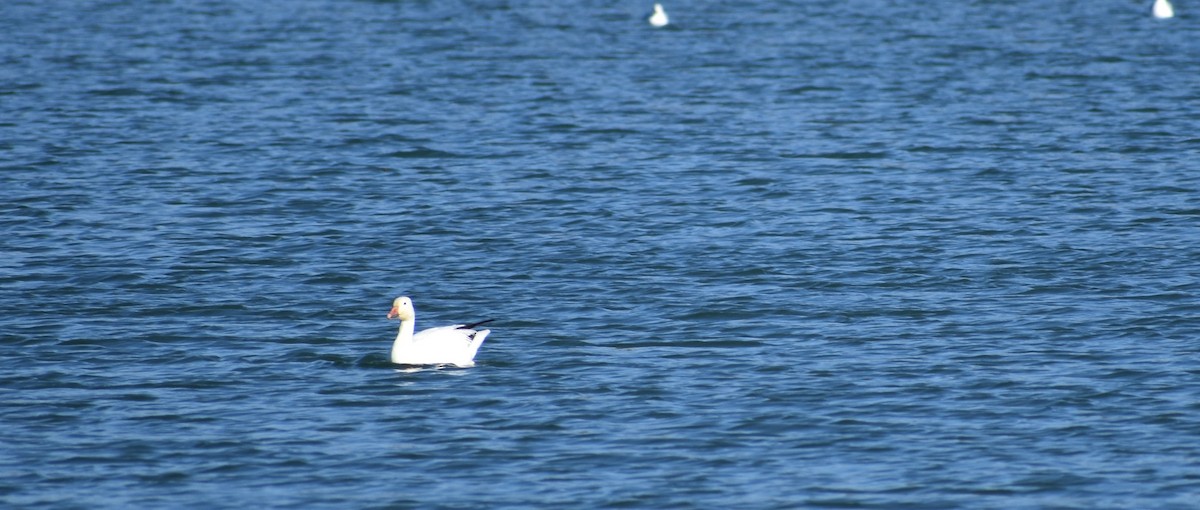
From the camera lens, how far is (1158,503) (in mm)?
14414

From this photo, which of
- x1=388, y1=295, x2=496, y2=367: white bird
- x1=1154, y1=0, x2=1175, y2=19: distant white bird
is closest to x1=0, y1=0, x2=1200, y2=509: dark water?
x1=388, y1=295, x2=496, y2=367: white bird

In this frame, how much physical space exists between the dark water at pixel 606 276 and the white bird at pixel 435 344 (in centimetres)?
19

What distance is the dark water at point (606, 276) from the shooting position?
51.2 feet

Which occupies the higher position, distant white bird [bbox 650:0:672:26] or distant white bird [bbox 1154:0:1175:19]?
distant white bird [bbox 650:0:672:26]

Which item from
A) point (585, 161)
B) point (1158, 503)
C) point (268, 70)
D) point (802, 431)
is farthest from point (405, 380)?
point (268, 70)

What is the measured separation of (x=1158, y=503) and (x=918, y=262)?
32.1 feet

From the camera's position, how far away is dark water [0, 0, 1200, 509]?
15.6m

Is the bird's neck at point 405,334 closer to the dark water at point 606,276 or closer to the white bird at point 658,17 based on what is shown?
the dark water at point 606,276

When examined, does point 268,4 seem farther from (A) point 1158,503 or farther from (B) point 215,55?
(A) point 1158,503

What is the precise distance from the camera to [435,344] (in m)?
18.4

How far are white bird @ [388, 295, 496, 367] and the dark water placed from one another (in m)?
0.19

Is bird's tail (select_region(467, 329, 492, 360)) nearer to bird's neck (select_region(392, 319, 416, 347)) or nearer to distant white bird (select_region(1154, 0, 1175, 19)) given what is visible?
bird's neck (select_region(392, 319, 416, 347))

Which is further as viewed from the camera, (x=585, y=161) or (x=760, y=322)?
(x=585, y=161)

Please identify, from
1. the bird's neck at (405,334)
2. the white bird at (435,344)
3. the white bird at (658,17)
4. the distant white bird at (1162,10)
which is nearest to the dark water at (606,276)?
the white bird at (435,344)
